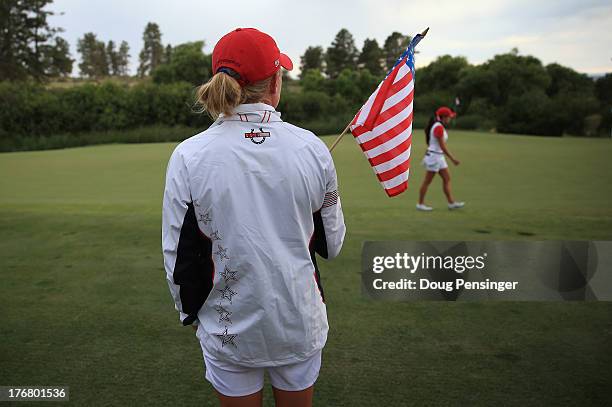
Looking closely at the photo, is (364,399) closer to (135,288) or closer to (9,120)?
(135,288)

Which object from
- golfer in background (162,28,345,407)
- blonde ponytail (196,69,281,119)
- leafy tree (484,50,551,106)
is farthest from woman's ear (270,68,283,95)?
leafy tree (484,50,551,106)

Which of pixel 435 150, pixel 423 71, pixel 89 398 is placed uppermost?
pixel 423 71

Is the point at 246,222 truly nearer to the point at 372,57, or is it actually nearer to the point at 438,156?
the point at 438,156

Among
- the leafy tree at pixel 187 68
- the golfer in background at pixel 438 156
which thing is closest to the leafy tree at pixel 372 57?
the leafy tree at pixel 187 68

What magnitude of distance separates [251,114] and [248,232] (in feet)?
1.10

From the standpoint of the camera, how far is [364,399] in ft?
8.43

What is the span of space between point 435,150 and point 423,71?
44654mm

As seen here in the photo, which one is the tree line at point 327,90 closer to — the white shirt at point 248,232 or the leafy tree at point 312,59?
the leafy tree at point 312,59

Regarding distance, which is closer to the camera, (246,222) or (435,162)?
(246,222)

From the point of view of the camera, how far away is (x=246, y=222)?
1478 mm

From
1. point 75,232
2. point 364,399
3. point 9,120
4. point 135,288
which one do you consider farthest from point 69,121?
point 364,399

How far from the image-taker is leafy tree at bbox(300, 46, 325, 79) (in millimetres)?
62956

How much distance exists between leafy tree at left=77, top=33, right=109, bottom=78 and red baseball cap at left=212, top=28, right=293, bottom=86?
7403 cm

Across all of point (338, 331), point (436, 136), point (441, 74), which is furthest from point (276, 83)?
point (441, 74)
